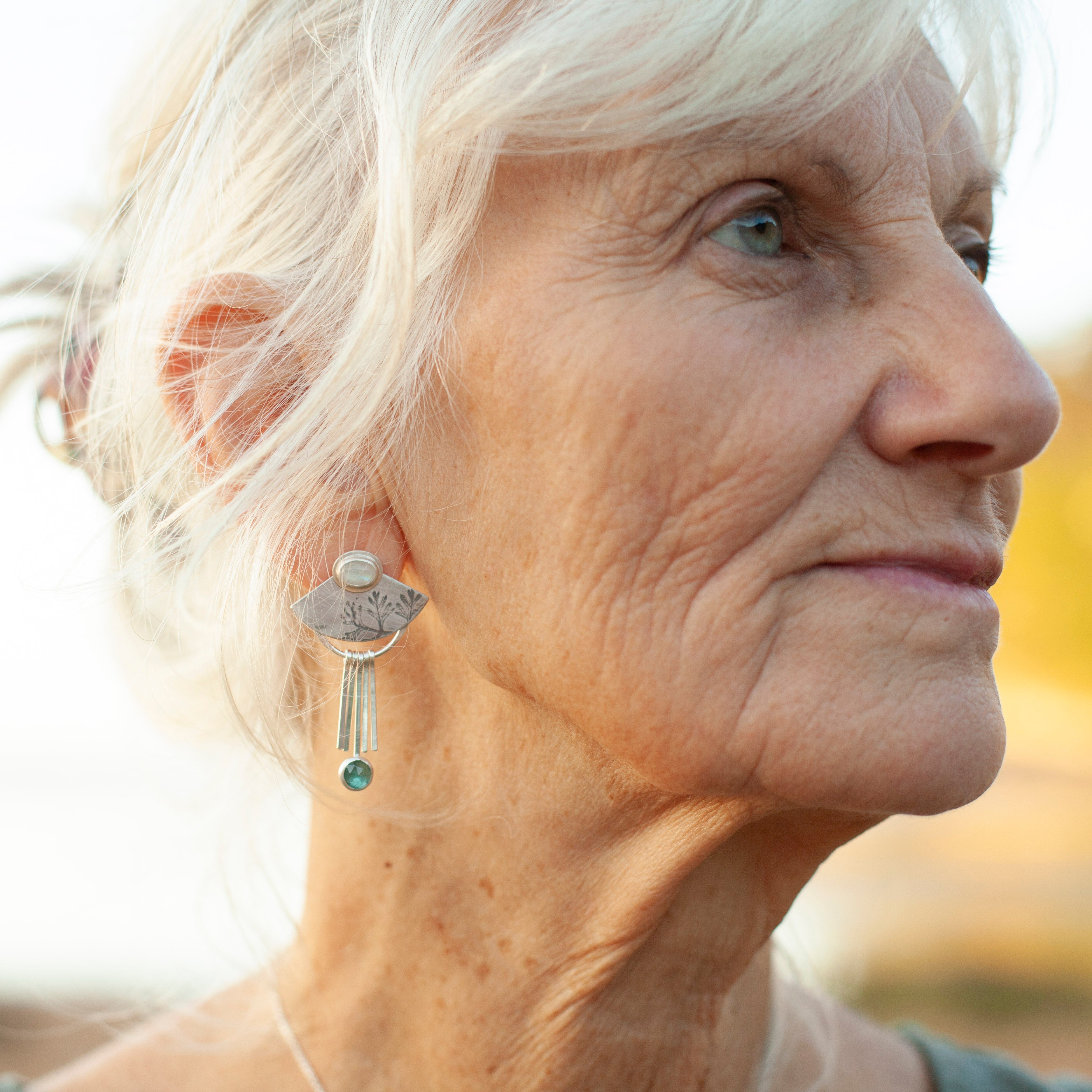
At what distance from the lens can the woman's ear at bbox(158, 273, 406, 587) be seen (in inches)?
58.9

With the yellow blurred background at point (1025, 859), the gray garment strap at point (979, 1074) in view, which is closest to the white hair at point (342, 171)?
the gray garment strap at point (979, 1074)

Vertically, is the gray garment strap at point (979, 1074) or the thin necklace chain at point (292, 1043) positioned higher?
the thin necklace chain at point (292, 1043)

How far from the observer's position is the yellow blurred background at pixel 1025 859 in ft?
21.7

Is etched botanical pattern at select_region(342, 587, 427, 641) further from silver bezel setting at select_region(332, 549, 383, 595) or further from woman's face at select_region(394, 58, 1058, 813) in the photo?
woman's face at select_region(394, 58, 1058, 813)

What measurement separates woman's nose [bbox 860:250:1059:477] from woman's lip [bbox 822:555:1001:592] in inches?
4.6

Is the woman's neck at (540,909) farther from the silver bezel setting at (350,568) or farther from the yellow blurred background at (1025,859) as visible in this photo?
the yellow blurred background at (1025,859)

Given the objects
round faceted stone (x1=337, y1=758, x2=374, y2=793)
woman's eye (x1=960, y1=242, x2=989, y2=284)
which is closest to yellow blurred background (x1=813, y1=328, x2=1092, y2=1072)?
woman's eye (x1=960, y1=242, x2=989, y2=284)

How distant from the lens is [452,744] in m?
1.61

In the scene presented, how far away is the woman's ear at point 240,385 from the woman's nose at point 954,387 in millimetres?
712

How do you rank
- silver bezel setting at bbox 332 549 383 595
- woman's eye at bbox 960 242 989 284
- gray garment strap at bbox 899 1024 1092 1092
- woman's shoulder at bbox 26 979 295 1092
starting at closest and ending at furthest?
silver bezel setting at bbox 332 549 383 595 → woman's eye at bbox 960 242 989 284 → woman's shoulder at bbox 26 979 295 1092 → gray garment strap at bbox 899 1024 1092 1092

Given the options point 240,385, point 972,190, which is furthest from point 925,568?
point 240,385

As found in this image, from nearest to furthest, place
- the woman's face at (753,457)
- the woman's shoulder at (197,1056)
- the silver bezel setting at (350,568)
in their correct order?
the woman's face at (753,457)
the silver bezel setting at (350,568)
the woman's shoulder at (197,1056)

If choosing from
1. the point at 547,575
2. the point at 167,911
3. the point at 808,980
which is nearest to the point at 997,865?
the point at 808,980

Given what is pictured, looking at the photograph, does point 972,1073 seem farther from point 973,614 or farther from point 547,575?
point 547,575
